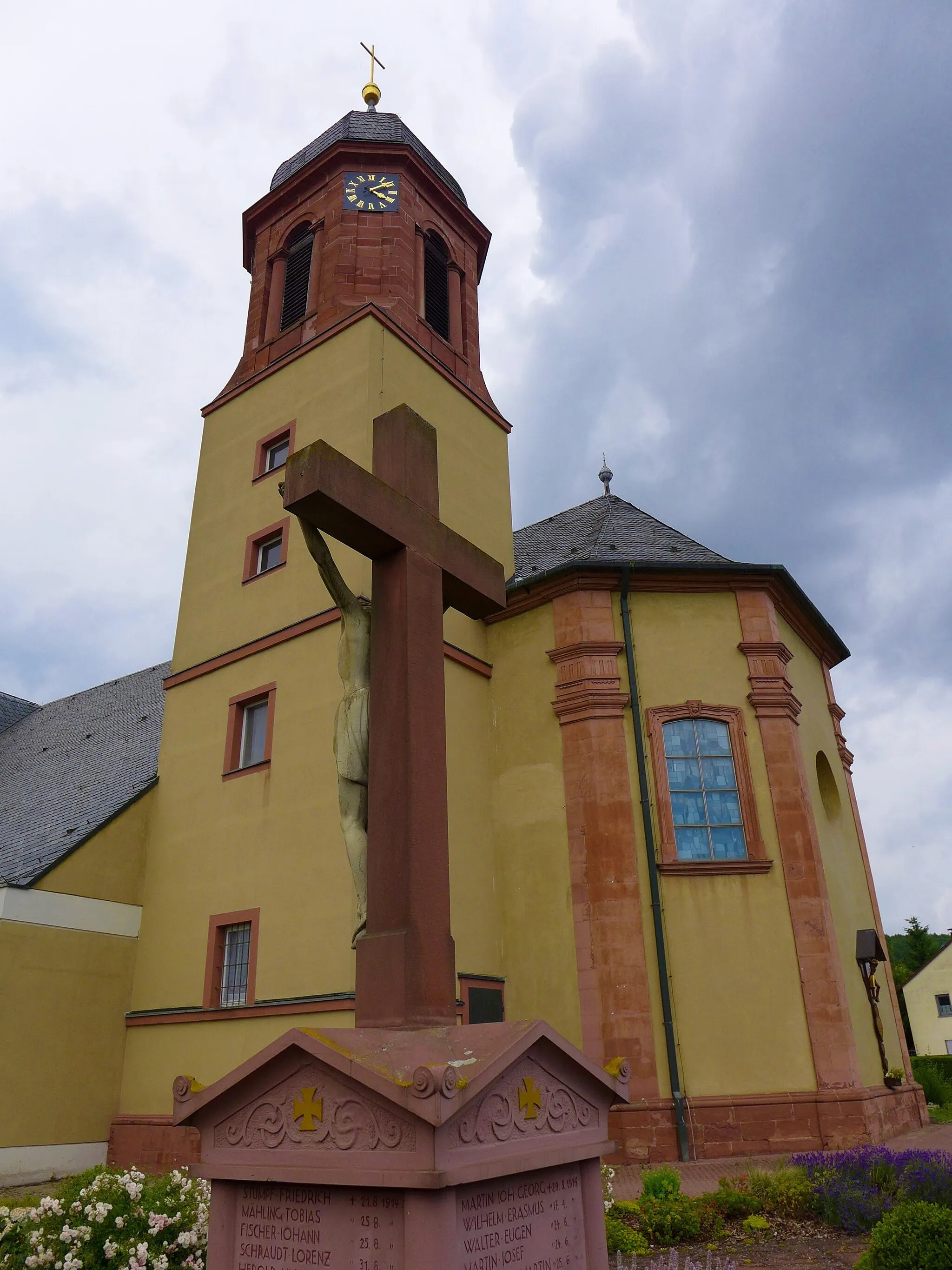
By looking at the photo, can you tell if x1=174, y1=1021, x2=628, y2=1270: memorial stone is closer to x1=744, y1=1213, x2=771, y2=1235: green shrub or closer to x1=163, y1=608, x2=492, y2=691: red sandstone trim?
x1=744, y1=1213, x2=771, y2=1235: green shrub

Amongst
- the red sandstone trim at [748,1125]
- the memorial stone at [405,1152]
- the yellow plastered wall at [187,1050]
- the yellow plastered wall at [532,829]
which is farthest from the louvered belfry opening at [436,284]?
the memorial stone at [405,1152]

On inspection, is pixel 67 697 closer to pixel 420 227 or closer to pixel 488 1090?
pixel 420 227

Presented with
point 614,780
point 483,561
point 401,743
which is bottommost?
point 401,743

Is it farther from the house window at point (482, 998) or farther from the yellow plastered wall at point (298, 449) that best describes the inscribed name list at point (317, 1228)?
the yellow plastered wall at point (298, 449)

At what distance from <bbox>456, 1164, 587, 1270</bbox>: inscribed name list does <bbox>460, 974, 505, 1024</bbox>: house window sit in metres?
9.05

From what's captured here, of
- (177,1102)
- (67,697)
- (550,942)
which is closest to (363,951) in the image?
(177,1102)

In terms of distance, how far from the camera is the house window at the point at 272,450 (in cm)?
1831

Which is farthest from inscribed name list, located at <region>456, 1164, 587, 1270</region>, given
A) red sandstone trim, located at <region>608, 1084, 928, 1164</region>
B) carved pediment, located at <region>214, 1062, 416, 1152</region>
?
red sandstone trim, located at <region>608, 1084, 928, 1164</region>

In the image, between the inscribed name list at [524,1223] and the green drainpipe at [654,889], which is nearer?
the inscribed name list at [524,1223]

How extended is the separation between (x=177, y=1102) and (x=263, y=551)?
1404cm

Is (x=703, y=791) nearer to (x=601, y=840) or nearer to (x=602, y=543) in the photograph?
(x=601, y=840)

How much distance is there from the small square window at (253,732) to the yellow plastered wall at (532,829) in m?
3.87

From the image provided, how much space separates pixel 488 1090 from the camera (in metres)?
3.97

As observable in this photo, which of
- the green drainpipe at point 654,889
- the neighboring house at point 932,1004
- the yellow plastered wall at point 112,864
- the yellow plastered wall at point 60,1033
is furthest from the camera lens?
the neighboring house at point 932,1004
